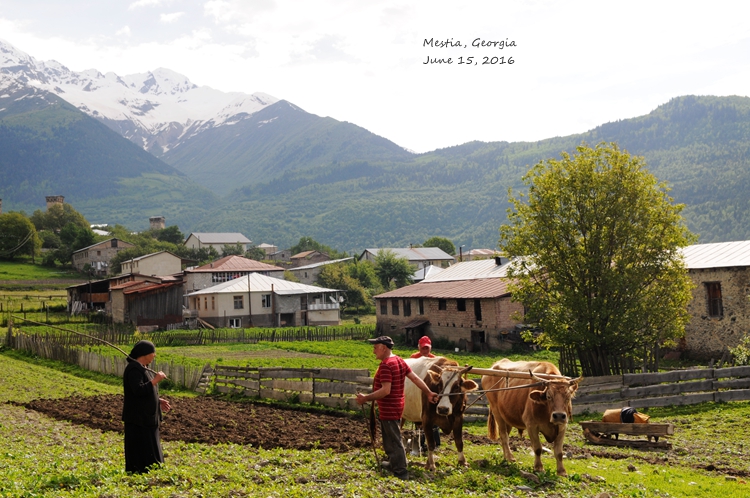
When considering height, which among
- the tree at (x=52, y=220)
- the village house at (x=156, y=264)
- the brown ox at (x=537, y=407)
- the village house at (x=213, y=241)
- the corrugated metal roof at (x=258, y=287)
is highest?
the tree at (x=52, y=220)

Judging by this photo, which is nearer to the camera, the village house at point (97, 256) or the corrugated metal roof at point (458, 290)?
the corrugated metal roof at point (458, 290)

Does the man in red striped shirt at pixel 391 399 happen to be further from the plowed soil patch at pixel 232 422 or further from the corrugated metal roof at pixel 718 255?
the corrugated metal roof at pixel 718 255

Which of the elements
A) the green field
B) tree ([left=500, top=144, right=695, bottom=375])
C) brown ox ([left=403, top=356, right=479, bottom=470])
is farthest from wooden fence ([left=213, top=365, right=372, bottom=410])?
brown ox ([left=403, top=356, right=479, bottom=470])

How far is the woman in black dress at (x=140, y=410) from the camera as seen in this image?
912 cm

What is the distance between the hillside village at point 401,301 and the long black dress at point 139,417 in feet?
55.7

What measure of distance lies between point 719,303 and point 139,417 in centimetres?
2772

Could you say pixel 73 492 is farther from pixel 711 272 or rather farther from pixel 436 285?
pixel 436 285

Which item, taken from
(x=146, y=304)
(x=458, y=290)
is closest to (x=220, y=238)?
(x=146, y=304)

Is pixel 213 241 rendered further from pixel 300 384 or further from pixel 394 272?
pixel 300 384

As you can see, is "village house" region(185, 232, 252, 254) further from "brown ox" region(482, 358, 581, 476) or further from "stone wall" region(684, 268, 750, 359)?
"brown ox" region(482, 358, 581, 476)

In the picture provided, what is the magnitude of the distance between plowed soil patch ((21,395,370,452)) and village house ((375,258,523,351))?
20.7 metres

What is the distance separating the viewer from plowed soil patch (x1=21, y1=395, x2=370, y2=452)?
13734 mm

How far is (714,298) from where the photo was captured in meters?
29.7

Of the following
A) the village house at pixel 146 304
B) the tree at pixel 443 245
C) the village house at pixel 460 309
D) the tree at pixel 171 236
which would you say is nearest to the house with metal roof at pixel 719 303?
the village house at pixel 460 309
